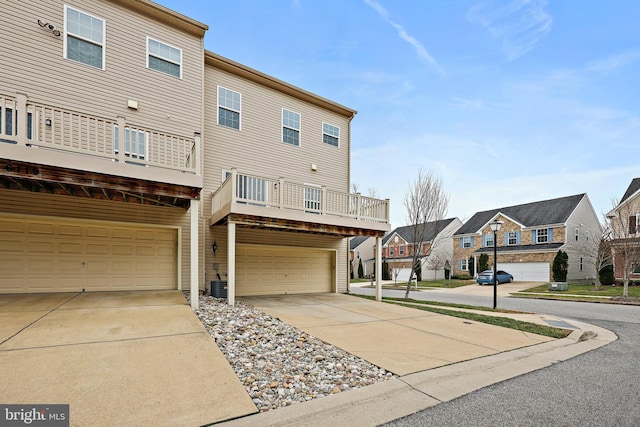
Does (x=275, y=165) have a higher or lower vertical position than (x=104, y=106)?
lower

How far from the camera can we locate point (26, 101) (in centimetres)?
582

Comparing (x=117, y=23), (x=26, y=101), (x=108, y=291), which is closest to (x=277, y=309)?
(x=108, y=291)

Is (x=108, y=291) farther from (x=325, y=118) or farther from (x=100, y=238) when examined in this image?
(x=325, y=118)

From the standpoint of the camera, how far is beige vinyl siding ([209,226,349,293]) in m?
10.5

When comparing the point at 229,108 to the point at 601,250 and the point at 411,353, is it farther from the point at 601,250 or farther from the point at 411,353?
the point at 601,250

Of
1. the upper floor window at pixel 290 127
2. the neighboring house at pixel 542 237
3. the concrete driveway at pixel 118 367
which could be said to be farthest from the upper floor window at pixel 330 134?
the neighboring house at pixel 542 237

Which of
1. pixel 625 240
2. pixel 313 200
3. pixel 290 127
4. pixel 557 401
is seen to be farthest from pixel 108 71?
pixel 625 240

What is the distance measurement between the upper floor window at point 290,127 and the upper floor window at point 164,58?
13.7 ft

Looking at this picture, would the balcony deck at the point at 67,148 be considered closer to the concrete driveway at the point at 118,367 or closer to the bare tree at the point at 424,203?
the concrete driveway at the point at 118,367

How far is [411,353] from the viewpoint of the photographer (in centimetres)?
508

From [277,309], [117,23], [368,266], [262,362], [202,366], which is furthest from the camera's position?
[368,266]

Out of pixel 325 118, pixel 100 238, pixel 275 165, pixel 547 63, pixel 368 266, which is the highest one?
pixel 547 63

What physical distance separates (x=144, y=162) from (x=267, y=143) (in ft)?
19.0

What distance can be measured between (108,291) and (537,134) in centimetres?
2234
